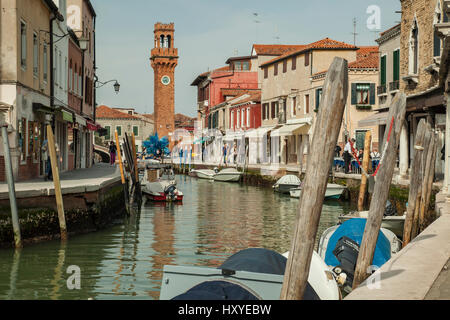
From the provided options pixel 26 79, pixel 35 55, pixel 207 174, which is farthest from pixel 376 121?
pixel 207 174

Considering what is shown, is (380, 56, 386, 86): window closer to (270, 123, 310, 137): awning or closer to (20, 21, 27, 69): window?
(270, 123, 310, 137): awning

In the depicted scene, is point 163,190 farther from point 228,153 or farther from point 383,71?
point 228,153

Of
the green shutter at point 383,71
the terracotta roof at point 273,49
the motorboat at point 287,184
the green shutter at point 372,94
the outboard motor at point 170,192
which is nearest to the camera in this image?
the outboard motor at point 170,192

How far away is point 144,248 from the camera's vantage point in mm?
13344

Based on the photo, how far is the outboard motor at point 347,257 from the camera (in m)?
8.33

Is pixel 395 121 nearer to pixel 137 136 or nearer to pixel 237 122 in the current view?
pixel 237 122

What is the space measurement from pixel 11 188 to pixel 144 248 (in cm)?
306

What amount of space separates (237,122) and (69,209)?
1630 inches

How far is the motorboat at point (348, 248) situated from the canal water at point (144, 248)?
2.50 metres

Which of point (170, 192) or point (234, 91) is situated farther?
point (234, 91)

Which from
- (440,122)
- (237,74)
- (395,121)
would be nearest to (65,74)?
(440,122)

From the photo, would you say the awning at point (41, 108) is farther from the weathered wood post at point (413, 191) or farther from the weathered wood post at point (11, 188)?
the weathered wood post at point (413, 191)

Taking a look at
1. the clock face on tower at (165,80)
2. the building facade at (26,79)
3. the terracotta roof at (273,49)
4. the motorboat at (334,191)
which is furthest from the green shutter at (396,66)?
the clock face on tower at (165,80)

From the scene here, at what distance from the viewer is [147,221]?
18438 millimetres
